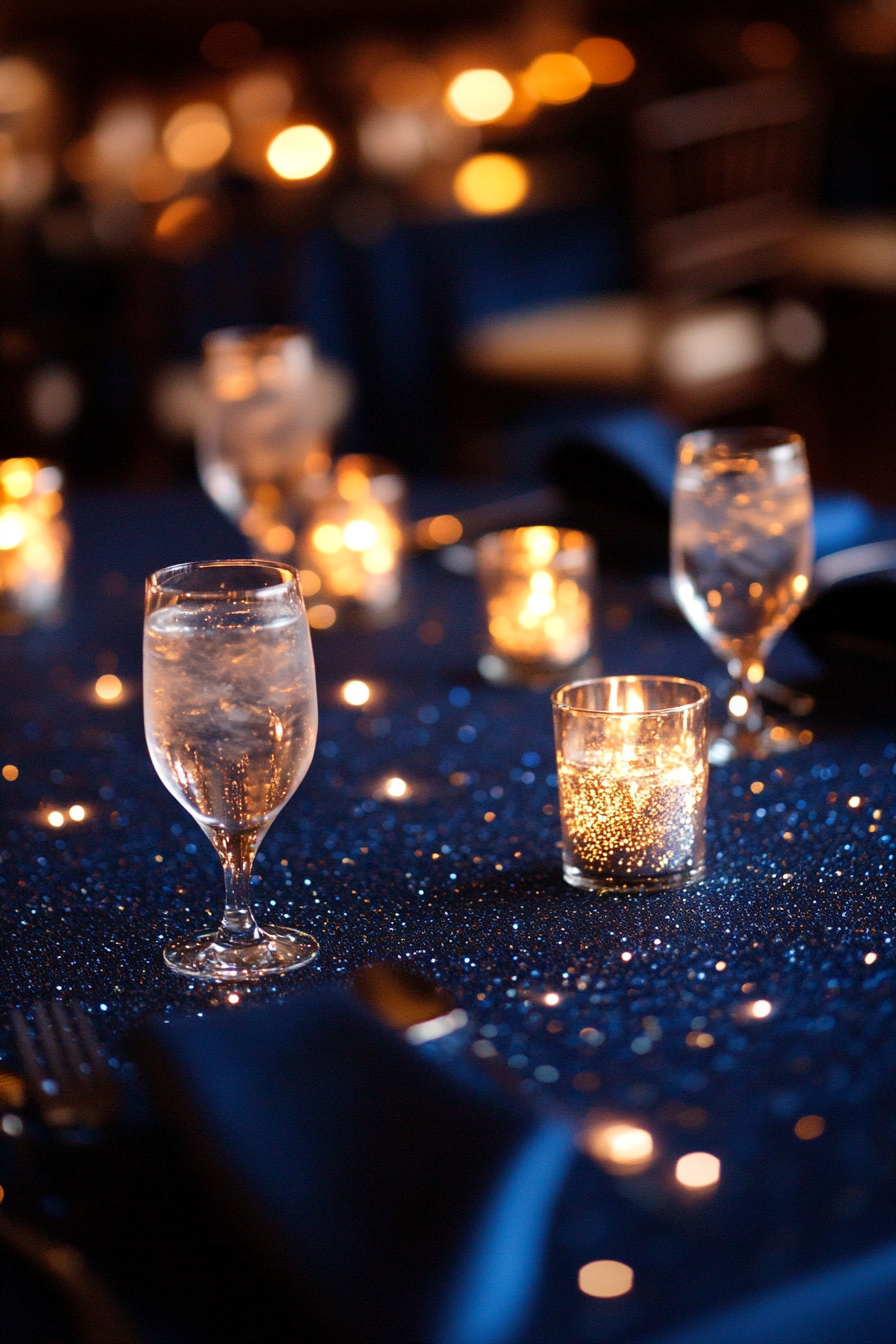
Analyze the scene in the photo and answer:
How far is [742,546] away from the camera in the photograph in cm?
87

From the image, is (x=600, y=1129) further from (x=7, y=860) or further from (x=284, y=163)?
(x=284, y=163)

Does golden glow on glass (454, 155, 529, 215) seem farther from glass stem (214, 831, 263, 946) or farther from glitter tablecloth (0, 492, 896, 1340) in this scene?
glass stem (214, 831, 263, 946)

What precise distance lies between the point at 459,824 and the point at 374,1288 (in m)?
0.39

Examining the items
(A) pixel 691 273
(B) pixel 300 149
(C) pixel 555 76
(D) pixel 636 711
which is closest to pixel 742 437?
(D) pixel 636 711

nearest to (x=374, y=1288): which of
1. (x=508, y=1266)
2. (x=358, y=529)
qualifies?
(x=508, y=1266)

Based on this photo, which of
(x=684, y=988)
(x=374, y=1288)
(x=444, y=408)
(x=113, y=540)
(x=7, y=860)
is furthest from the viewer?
(x=444, y=408)

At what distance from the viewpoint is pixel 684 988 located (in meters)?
0.60

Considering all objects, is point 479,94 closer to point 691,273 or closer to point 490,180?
point 490,180

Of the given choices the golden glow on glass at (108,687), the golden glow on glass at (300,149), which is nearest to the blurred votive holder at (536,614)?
the golden glow on glass at (108,687)

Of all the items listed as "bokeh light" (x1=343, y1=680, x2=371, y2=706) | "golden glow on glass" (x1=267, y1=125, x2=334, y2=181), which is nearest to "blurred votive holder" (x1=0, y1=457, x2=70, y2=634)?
"bokeh light" (x1=343, y1=680, x2=371, y2=706)

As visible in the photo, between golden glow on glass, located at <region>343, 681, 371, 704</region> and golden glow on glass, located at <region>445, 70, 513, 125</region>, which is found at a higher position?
golden glow on glass, located at <region>445, 70, 513, 125</region>

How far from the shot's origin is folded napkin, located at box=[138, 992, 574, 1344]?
42 cm

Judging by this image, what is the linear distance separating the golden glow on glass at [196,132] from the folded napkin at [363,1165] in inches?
234

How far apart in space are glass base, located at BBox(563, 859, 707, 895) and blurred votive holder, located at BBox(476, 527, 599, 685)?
0.36 meters
